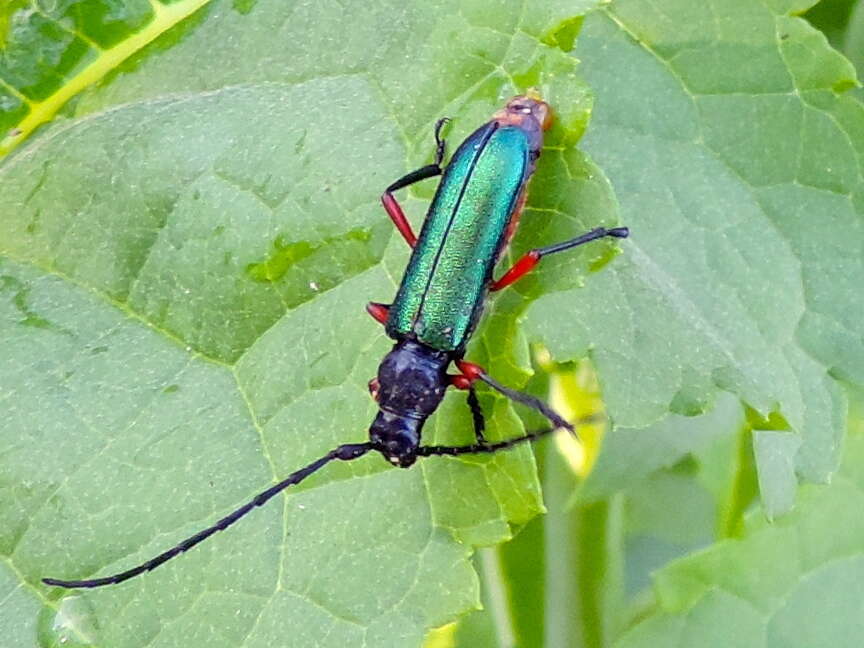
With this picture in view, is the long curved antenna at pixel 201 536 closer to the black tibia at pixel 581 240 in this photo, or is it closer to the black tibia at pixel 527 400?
the black tibia at pixel 527 400

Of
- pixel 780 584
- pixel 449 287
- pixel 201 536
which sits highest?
pixel 201 536

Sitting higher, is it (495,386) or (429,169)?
(429,169)

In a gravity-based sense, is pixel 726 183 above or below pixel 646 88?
below

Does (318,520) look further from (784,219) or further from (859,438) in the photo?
(859,438)

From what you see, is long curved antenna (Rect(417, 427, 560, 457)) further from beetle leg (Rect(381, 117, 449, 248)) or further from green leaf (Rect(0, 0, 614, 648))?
beetle leg (Rect(381, 117, 449, 248))

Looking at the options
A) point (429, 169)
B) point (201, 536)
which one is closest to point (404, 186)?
point (429, 169)

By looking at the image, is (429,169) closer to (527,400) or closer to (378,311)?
(378,311)

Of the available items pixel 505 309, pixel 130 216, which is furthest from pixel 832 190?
pixel 130 216

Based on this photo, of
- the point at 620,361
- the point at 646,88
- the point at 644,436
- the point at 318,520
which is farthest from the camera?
the point at 644,436
